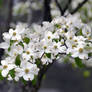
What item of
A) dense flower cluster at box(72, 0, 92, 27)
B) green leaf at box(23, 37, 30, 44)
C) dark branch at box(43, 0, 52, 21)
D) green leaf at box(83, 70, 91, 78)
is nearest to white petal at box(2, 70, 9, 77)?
green leaf at box(23, 37, 30, 44)

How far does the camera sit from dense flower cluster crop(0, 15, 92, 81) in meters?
1.71

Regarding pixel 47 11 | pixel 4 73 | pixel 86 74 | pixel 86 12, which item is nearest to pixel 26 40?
pixel 4 73

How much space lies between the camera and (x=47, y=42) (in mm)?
1831

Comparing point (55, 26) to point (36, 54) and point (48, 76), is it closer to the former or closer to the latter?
point (36, 54)

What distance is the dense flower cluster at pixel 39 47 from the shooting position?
5.59 feet

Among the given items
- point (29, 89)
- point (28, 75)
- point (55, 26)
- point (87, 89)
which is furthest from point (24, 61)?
point (87, 89)

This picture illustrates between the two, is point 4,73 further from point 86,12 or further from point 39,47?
point 86,12

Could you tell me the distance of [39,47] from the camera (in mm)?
1841

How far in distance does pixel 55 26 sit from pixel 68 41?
268mm

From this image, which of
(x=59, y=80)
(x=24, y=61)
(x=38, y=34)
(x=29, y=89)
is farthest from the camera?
(x=59, y=80)

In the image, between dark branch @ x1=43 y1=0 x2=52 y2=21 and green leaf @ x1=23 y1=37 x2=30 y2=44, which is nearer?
green leaf @ x1=23 y1=37 x2=30 y2=44

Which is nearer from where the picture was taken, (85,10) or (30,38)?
(30,38)

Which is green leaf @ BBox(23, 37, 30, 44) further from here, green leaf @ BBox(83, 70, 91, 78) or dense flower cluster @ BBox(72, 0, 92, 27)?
green leaf @ BBox(83, 70, 91, 78)

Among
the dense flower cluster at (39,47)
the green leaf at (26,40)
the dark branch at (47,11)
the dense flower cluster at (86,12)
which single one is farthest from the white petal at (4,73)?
the dense flower cluster at (86,12)
